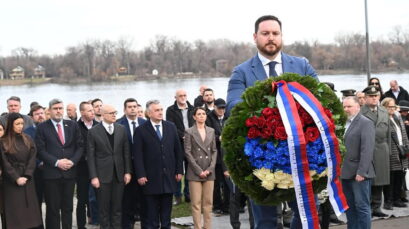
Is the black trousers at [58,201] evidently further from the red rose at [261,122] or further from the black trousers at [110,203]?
the red rose at [261,122]

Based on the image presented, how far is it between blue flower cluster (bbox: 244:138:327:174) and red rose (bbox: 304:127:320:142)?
0.10 feet

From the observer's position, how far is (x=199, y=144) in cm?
1038

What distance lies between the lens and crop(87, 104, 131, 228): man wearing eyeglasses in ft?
33.0

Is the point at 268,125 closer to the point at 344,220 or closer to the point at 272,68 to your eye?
the point at 272,68

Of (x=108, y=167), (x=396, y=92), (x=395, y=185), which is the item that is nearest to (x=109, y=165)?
(x=108, y=167)

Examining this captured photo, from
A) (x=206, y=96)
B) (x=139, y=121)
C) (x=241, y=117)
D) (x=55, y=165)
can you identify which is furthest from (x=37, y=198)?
(x=241, y=117)

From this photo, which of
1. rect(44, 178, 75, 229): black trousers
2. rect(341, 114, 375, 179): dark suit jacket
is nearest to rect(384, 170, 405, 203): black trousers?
rect(341, 114, 375, 179): dark suit jacket

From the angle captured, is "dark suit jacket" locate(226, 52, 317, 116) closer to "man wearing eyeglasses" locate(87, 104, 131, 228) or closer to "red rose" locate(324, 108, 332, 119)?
"red rose" locate(324, 108, 332, 119)

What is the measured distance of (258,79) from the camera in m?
5.07

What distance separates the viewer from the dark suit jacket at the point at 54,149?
32.7ft

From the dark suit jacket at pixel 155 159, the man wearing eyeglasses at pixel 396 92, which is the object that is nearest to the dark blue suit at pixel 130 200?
the dark suit jacket at pixel 155 159

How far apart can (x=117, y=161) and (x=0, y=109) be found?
835 cm

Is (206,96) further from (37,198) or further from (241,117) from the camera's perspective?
(241,117)

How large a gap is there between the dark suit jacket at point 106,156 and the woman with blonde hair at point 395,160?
4705 mm
